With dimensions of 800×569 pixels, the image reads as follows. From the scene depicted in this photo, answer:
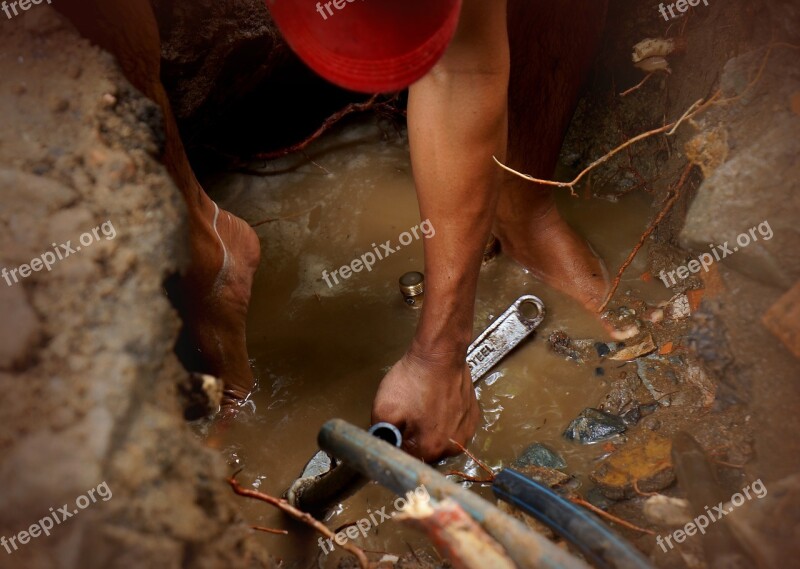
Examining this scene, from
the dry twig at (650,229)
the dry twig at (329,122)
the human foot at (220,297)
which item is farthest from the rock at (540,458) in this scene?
the dry twig at (329,122)

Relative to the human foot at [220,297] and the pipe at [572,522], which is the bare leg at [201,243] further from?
the pipe at [572,522]

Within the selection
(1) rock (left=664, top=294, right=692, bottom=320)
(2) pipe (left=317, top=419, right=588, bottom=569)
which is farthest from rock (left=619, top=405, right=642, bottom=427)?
(2) pipe (left=317, top=419, right=588, bottom=569)

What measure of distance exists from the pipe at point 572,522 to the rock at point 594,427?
461 millimetres

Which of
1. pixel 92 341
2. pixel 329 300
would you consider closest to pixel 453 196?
pixel 329 300

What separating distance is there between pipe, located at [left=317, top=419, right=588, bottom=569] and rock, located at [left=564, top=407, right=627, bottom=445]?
2.40 feet

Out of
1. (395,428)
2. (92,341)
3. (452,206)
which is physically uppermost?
(92,341)

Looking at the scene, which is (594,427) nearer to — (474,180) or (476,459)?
(476,459)

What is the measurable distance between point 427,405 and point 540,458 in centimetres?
32

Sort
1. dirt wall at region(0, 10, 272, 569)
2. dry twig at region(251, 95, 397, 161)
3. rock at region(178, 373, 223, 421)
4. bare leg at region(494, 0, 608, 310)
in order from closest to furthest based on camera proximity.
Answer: dirt wall at region(0, 10, 272, 569) → rock at region(178, 373, 223, 421) → bare leg at region(494, 0, 608, 310) → dry twig at region(251, 95, 397, 161)

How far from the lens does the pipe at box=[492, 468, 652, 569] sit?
3.23ft

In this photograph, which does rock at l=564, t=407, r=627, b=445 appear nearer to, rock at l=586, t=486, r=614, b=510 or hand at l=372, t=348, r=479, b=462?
rock at l=586, t=486, r=614, b=510

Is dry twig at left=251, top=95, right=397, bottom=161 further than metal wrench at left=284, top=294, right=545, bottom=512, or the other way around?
dry twig at left=251, top=95, right=397, bottom=161

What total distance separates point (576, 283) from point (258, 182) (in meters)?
1.42

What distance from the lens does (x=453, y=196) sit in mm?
1600
